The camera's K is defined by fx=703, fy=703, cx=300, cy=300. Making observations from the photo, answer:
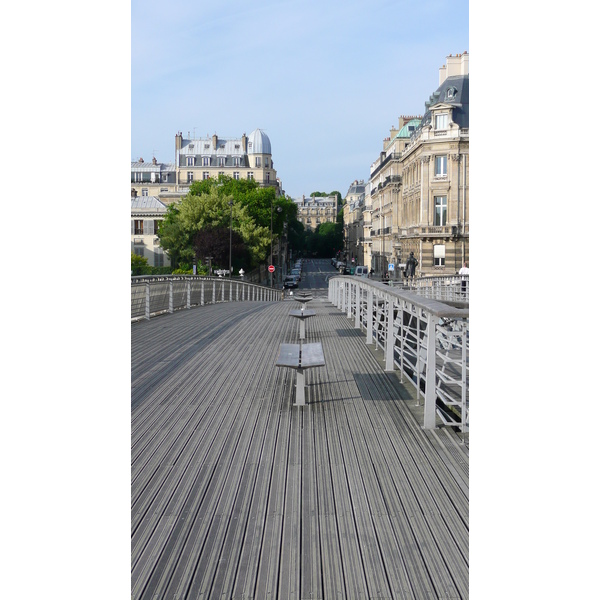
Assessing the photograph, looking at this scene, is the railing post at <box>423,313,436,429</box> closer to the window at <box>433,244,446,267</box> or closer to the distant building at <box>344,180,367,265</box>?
the window at <box>433,244,446,267</box>

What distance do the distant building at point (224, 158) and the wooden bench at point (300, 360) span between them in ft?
298

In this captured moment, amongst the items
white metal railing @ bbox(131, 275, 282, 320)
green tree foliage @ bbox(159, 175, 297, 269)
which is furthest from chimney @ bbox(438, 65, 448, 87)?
white metal railing @ bbox(131, 275, 282, 320)

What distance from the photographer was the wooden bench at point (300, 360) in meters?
6.10

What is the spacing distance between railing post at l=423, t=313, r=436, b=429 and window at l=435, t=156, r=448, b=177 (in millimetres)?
42635

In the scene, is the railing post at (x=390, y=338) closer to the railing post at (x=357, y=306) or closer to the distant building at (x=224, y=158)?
the railing post at (x=357, y=306)

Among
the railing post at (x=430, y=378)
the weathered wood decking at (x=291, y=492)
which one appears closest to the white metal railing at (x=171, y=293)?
the weathered wood decking at (x=291, y=492)

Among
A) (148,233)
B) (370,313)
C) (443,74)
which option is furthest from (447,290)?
(148,233)

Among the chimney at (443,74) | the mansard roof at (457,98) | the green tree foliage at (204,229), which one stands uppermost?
the chimney at (443,74)

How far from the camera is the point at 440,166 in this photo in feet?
153

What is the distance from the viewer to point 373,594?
3189 mm

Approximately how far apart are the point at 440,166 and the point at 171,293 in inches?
1328
